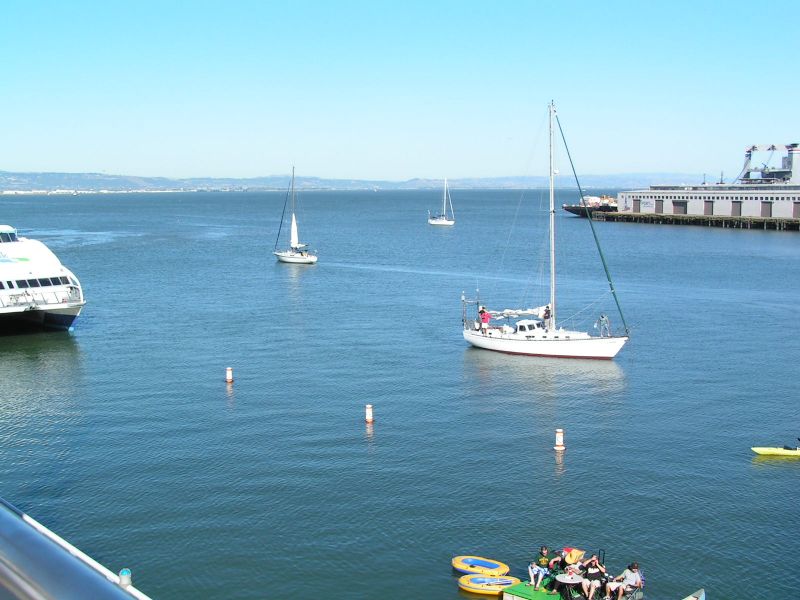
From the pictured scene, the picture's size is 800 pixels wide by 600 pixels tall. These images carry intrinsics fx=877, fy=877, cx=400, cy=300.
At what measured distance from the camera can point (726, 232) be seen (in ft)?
483

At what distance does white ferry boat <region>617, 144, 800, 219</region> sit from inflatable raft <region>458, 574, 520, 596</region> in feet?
473

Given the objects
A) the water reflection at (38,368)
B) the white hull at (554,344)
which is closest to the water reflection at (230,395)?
the water reflection at (38,368)

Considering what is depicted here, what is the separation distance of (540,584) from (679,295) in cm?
5712

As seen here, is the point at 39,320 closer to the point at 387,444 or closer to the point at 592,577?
the point at 387,444

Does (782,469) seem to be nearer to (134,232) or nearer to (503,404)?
Answer: (503,404)

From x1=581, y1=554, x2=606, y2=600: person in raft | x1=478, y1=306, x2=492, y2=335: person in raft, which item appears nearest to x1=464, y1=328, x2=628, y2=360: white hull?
x1=478, y1=306, x2=492, y2=335: person in raft

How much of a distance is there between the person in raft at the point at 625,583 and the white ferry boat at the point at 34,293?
4501 centimetres

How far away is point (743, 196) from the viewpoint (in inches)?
6270

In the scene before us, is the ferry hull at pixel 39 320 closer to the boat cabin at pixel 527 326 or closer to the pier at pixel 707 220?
the boat cabin at pixel 527 326

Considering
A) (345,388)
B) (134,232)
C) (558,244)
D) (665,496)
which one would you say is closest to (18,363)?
(345,388)

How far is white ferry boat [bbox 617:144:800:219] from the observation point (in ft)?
505

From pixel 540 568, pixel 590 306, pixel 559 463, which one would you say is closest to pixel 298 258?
pixel 590 306

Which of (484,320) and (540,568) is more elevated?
(484,320)

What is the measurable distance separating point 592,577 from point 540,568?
140 centimetres
